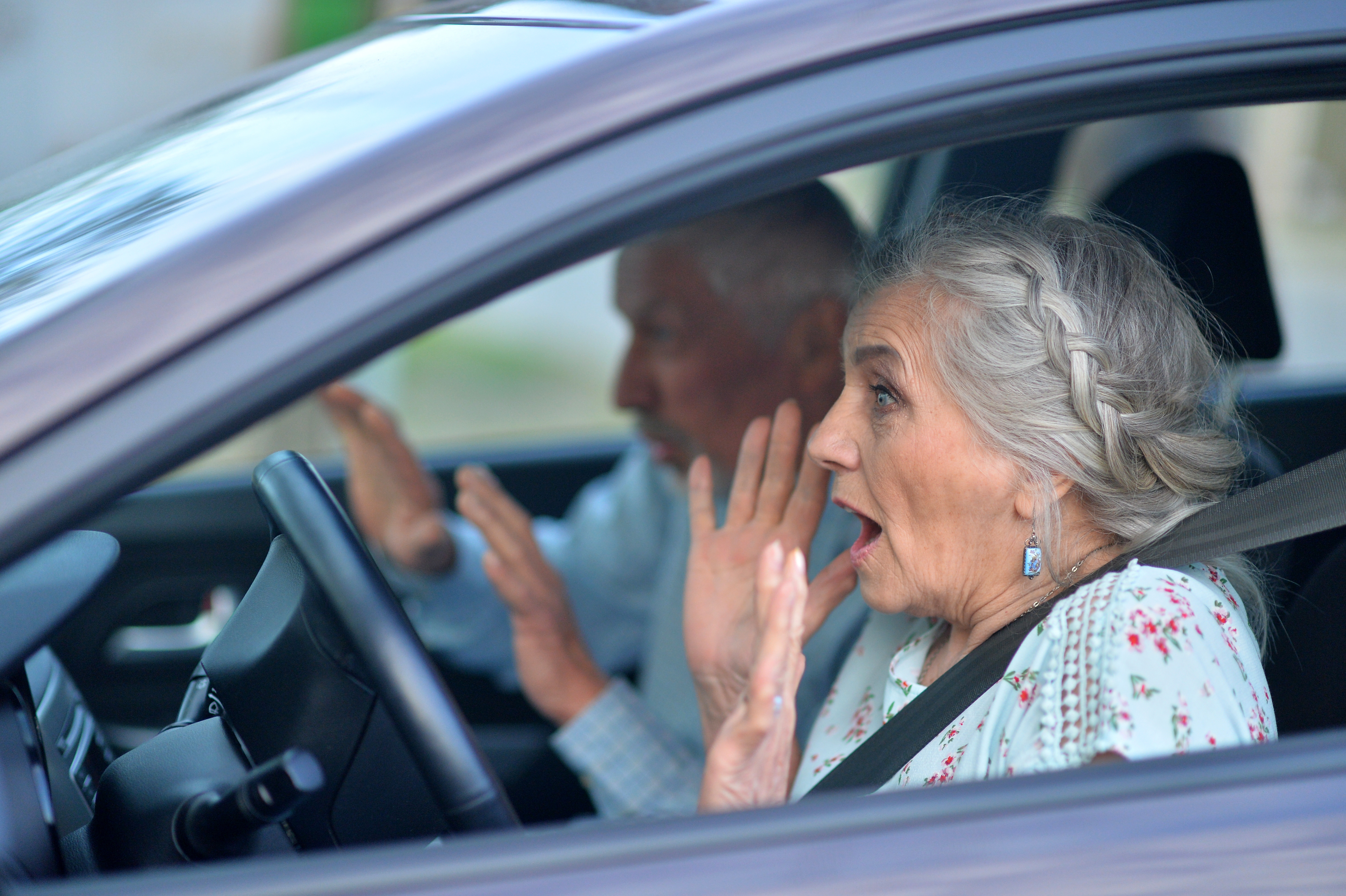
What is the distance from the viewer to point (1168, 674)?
3.58ft

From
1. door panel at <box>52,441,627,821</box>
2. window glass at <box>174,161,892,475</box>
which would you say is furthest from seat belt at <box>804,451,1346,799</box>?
window glass at <box>174,161,892,475</box>

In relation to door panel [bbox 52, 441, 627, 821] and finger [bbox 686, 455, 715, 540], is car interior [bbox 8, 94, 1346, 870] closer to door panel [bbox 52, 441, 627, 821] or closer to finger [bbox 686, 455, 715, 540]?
door panel [bbox 52, 441, 627, 821]

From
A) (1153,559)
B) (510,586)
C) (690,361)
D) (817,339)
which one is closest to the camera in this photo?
(1153,559)

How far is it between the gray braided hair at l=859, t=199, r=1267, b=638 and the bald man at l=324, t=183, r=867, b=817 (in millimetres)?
437

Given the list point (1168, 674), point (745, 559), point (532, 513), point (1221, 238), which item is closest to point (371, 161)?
point (1168, 674)

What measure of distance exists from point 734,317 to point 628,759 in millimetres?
842

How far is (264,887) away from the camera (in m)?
0.81

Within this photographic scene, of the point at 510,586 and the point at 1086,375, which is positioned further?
the point at 510,586

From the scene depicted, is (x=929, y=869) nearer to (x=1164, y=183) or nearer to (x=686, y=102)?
(x=686, y=102)

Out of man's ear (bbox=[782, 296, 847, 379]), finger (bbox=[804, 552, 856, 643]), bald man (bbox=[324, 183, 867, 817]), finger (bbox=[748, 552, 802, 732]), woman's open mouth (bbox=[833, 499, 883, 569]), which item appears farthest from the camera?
man's ear (bbox=[782, 296, 847, 379])

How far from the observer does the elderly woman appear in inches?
44.6

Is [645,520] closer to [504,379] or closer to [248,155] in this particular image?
[248,155]

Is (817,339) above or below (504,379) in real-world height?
above

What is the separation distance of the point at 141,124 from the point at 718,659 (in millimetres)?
1025
